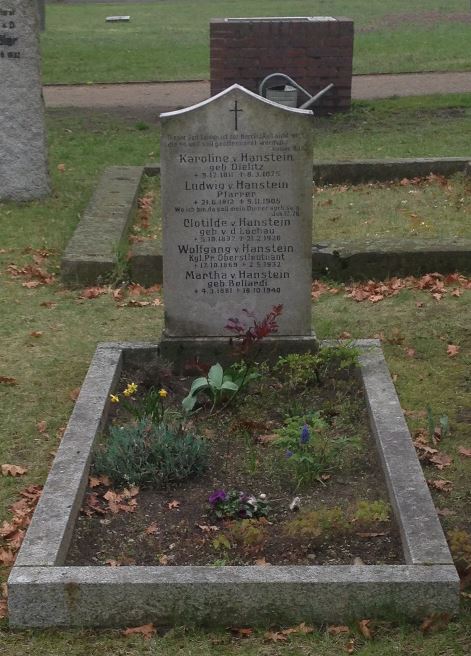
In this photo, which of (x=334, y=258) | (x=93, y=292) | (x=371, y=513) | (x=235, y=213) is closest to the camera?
(x=371, y=513)

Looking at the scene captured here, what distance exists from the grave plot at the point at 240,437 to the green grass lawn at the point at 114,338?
0.10 m

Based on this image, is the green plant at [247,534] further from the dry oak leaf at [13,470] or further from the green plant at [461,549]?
the dry oak leaf at [13,470]

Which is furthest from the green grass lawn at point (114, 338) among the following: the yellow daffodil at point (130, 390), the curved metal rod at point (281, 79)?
the curved metal rod at point (281, 79)

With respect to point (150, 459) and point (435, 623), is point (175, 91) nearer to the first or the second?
point (150, 459)

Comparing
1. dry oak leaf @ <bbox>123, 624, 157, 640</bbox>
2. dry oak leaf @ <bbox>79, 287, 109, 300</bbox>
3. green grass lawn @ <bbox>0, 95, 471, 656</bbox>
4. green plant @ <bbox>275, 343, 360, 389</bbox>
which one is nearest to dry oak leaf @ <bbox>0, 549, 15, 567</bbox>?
green grass lawn @ <bbox>0, 95, 471, 656</bbox>

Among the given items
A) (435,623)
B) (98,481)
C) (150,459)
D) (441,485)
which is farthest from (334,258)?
(435,623)

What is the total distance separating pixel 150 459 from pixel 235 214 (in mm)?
1527

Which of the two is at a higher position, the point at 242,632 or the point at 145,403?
the point at 145,403

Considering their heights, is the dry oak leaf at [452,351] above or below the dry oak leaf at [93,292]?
above

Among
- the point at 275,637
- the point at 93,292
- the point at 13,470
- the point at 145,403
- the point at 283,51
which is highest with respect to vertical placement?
the point at 283,51

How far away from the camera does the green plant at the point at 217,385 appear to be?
5.89 metres

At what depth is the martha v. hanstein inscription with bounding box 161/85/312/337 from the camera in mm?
6102

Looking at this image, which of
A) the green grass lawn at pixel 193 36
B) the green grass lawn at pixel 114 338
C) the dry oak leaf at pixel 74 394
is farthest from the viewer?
the green grass lawn at pixel 193 36

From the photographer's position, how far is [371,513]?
493 centimetres
